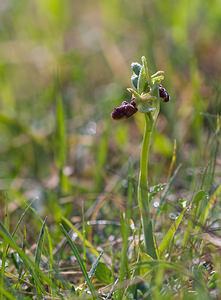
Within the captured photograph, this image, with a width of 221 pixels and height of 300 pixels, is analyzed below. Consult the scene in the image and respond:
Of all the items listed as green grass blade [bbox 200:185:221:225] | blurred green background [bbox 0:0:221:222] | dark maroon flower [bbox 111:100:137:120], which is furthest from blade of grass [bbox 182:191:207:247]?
dark maroon flower [bbox 111:100:137:120]

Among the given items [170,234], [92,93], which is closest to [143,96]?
[170,234]

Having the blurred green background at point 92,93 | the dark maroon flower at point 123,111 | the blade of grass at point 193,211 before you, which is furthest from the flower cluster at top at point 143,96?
the blurred green background at point 92,93

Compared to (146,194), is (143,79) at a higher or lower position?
higher

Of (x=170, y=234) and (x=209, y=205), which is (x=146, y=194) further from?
(x=209, y=205)

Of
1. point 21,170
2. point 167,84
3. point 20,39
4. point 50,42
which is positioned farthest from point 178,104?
point 20,39

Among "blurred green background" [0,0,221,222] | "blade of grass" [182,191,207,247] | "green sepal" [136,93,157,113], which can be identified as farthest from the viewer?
"blurred green background" [0,0,221,222]

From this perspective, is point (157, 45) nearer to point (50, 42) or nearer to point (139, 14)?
point (139, 14)

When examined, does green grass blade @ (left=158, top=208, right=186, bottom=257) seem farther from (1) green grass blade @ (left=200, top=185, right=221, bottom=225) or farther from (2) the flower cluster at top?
(2) the flower cluster at top
